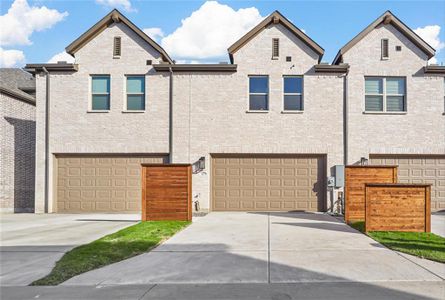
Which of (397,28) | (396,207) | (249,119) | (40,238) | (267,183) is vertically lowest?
(40,238)

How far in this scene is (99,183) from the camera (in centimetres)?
1659

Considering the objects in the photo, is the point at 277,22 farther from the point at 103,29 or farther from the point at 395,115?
the point at 103,29

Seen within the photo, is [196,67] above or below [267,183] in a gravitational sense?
above

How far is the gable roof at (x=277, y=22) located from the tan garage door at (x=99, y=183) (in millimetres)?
6739

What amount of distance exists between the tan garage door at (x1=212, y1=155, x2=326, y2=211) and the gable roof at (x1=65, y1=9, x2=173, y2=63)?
647cm

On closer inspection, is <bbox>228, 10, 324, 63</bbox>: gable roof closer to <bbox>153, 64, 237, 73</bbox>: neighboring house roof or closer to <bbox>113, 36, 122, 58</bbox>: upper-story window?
<bbox>153, 64, 237, 73</bbox>: neighboring house roof

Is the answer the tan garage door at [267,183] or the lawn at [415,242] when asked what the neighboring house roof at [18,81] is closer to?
the tan garage door at [267,183]

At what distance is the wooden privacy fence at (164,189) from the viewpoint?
12.7 metres

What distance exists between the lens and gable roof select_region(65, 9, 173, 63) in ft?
54.6

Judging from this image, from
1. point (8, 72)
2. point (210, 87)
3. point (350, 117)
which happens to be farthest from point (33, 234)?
point (8, 72)

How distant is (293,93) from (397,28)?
5945 mm

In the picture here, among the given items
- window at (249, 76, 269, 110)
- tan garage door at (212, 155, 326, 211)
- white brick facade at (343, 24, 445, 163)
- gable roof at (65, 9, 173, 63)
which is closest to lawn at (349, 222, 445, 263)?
tan garage door at (212, 155, 326, 211)

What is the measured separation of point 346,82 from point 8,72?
21504 mm

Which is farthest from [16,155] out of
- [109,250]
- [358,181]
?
[358,181]
